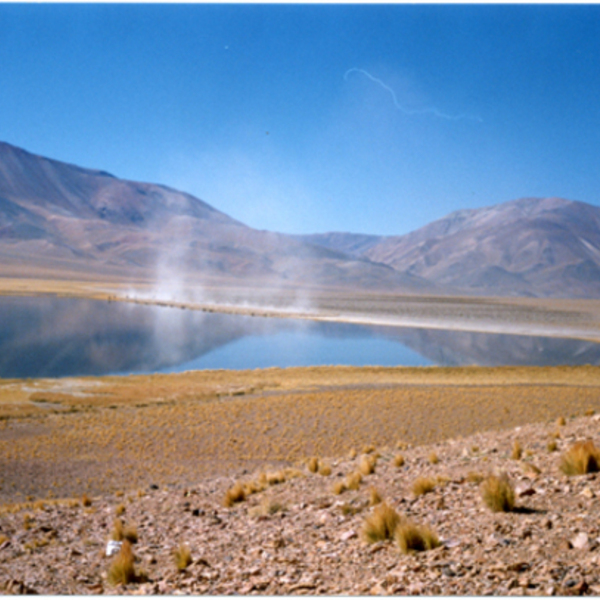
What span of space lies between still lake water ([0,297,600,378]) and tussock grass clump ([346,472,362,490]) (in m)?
22.8

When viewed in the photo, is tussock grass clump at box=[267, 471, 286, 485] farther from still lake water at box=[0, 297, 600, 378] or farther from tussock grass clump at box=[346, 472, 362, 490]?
still lake water at box=[0, 297, 600, 378]

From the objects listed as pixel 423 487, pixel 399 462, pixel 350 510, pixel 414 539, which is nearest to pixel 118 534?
pixel 350 510

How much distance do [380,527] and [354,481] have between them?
2691 millimetres

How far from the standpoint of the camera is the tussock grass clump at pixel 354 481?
755 cm

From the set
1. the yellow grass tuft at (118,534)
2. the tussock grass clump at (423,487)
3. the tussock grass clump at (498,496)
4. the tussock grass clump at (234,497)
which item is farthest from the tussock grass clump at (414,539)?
the tussock grass clump at (234,497)

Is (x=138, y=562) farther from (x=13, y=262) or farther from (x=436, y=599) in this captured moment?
(x=13, y=262)

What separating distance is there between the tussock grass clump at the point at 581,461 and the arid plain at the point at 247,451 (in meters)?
0.21

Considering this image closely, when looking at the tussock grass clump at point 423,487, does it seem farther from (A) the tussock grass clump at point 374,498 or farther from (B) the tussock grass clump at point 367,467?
(B) the tussock grass clump at point 367,467

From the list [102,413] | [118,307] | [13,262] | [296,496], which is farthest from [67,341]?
[13,262]

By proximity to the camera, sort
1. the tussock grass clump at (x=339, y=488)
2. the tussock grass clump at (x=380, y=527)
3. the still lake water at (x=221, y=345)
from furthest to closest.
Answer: the still lake water at (x=221, y=345)
the tussock grass clump at (x=339, y=488)
the tussock grass clump at (x=380, y=527)

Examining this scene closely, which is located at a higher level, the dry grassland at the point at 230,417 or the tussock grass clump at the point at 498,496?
the tussock grass clump at the point at 498,496

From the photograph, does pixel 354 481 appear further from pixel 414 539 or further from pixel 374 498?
pixel 414 539

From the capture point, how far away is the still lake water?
32.3 m

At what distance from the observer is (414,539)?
466cm
